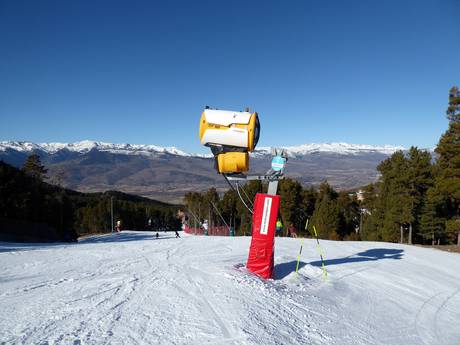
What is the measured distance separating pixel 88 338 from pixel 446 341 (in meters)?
6.32

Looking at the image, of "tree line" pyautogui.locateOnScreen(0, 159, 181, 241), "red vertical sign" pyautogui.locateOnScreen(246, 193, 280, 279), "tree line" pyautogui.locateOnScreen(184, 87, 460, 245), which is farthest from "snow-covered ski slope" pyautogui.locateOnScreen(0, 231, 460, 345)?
"tree line" pyautogui.locateOnScreen(0, 159, 181, 241)

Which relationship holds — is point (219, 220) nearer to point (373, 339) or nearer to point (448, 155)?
point (448, 155)

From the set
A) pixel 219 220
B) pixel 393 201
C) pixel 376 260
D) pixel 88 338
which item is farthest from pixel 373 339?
pixel 219 220

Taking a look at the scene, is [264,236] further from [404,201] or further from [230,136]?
[404,201]

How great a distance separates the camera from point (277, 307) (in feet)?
20.9

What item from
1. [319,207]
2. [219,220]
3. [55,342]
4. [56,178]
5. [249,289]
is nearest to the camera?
[55,342]

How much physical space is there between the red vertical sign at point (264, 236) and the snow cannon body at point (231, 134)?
1.03m

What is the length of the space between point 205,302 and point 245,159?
360 cm

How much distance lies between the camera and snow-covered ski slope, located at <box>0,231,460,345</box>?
4781 millimetres

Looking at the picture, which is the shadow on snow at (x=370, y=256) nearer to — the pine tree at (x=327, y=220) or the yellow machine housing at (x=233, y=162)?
the yellow machine housing at (x=233, y=162)

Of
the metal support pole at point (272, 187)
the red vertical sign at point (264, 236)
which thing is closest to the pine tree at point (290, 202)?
the metal support pole at point (272, 187)

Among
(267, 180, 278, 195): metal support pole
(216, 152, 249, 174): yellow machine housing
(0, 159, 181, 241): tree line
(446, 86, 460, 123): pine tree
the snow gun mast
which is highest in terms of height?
(446, 86, 460, 123): pine tree

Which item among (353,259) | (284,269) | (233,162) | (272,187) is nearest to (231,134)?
(233,162)

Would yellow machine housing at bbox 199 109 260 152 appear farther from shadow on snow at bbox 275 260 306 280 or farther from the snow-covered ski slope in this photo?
shadow on snow at bbox 275 260 306 280
